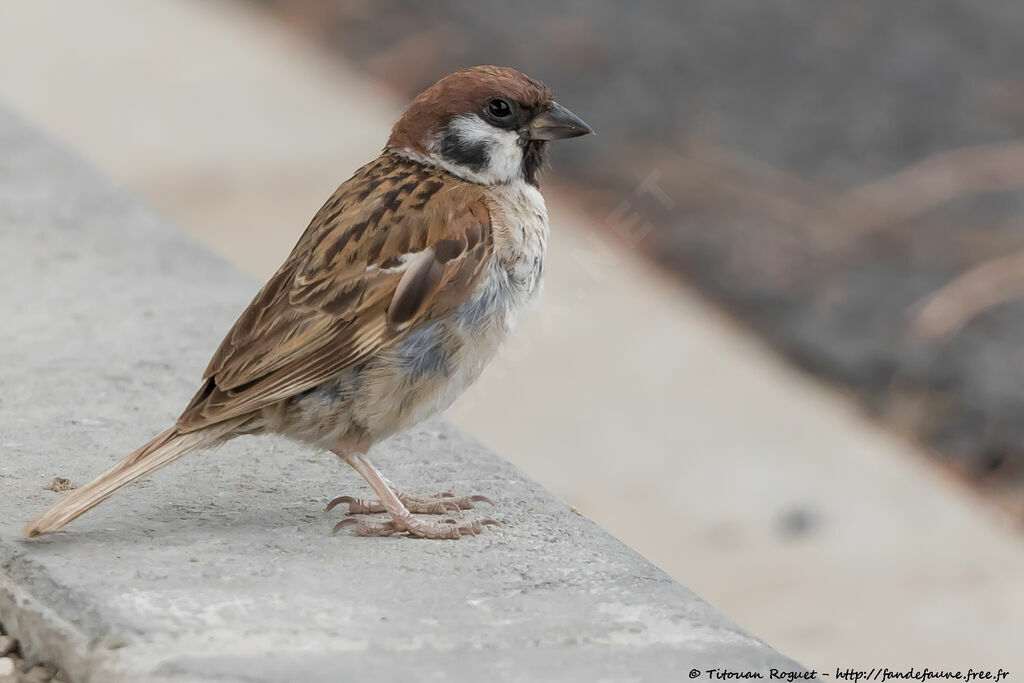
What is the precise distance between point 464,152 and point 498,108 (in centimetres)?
12

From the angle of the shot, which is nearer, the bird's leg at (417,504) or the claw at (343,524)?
the claw at (343,524)

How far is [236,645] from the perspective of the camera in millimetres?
2719

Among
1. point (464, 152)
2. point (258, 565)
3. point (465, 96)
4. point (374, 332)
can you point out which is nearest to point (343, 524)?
point (258, 565)

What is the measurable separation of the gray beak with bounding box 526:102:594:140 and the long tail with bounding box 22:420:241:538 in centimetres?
94

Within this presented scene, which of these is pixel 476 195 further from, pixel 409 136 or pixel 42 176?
pixel 42 176

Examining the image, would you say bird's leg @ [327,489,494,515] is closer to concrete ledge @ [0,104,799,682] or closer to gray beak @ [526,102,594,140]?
concrete ledge @ [0,104,799,682]

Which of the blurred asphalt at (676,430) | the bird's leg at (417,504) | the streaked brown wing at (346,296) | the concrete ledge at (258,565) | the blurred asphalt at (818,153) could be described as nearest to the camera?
the concrete ledge at (258,565)

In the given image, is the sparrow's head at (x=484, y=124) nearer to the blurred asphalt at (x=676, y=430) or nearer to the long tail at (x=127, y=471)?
the long tail at (x=127, y=471)

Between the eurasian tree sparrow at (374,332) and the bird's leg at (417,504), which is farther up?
the eurasian tree sparrow at (374,332)

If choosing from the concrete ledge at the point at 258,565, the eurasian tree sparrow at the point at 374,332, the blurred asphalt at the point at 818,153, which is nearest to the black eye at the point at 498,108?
the eurasian tree sparrow at the point at 374,332

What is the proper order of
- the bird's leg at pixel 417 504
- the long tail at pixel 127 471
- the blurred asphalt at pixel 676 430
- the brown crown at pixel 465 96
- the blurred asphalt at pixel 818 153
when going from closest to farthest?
the long tail at pixel 127 471 → the bird's leg at pixel 417 504 → the brown crown at pixel 465 96 → the blurred asphalt at pixel 676 430 → the blurred asphalt at pixel 818 153

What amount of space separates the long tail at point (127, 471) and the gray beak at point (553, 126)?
94 centimetres

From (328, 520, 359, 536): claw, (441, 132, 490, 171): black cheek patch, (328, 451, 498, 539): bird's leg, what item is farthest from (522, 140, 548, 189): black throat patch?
(328, 520, 359, 536): claw

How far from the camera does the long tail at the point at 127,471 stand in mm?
3039
